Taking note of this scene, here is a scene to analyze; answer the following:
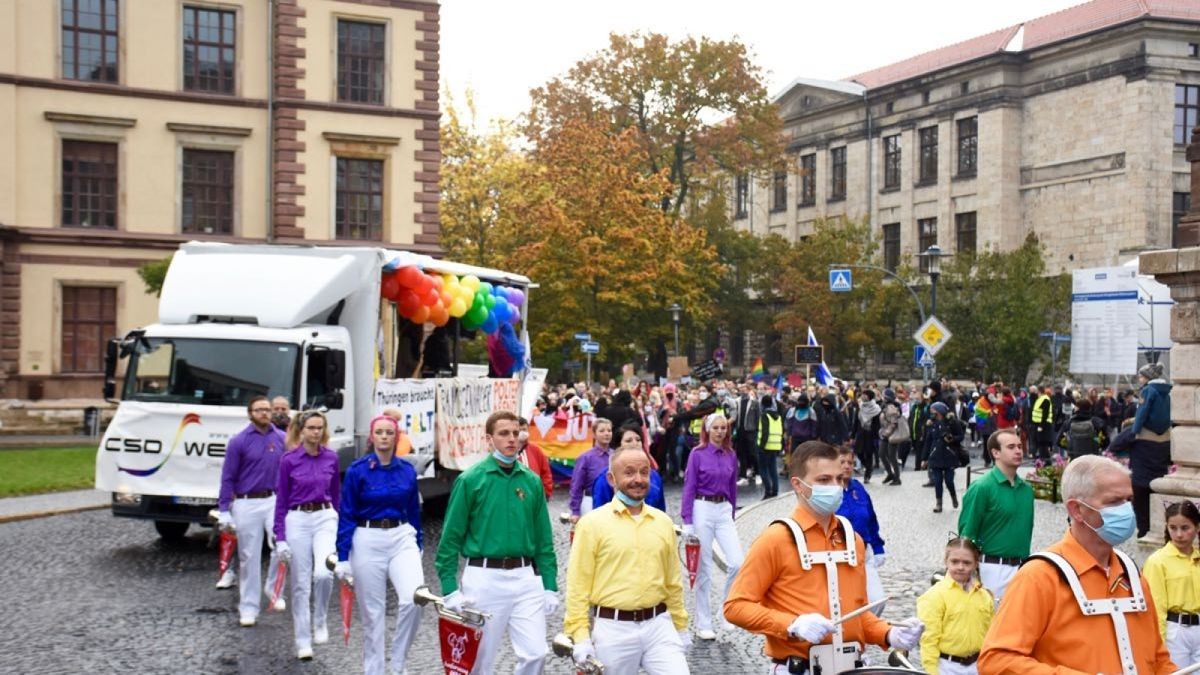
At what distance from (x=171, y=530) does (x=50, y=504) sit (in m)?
4.84

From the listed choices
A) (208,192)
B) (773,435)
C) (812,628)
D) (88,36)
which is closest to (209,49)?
(88,36)

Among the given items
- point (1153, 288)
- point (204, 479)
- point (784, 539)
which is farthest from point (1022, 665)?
point (1153, 288)

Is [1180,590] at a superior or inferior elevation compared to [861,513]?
inferior

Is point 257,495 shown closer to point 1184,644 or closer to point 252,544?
point 252,544

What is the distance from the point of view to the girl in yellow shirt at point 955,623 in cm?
783

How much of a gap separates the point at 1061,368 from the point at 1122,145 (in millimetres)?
10209

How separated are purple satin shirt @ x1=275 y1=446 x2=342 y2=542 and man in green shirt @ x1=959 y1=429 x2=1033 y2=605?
4.85m

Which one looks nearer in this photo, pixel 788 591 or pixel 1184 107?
pixel 788 591

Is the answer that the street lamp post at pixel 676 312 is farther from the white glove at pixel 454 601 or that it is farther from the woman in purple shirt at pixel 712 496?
the white glove at pixel 454 601

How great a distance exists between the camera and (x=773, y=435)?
24000 mm

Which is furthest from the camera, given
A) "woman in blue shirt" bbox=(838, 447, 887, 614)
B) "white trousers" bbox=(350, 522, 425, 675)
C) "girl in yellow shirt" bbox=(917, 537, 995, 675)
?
"woman in blue shirt" bbox=(838, 447, 887, 614)

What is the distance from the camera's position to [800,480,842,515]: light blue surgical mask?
5739mm

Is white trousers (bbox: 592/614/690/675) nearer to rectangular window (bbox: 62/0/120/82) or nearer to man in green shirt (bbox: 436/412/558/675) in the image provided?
man in green shirt (bbox: 436/412/558/675)

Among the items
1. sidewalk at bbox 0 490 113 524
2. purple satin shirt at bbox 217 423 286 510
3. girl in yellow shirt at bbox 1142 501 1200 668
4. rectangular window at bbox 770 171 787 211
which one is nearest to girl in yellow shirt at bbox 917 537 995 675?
girl in yellow shirt at bbox 1142 501 1200 668
